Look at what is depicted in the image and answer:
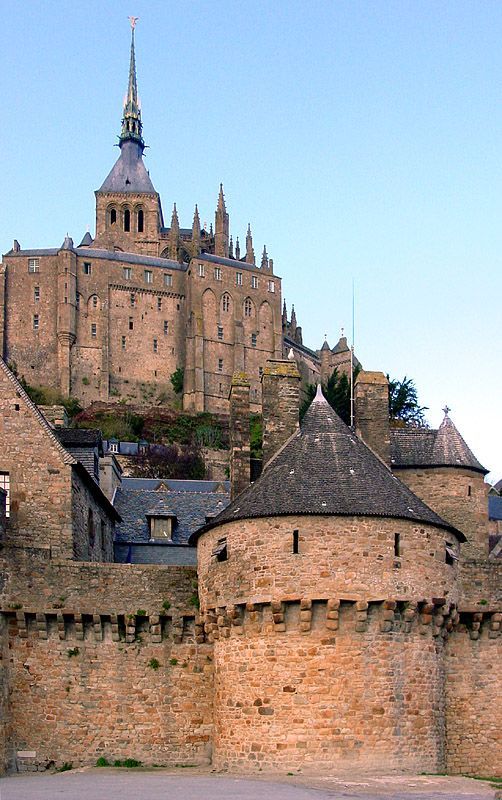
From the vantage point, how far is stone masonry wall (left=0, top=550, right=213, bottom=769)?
31438mm

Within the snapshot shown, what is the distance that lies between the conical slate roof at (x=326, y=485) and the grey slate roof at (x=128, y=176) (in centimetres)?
14960

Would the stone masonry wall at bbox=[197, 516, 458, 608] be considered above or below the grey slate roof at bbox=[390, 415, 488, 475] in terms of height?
below

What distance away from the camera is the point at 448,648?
32469 mm

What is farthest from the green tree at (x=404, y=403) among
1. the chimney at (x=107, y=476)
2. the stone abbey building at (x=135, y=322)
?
the stone abbey building at (x=135, y=322)

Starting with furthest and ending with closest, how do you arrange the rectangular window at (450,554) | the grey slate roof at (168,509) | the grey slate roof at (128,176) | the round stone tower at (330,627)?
1. the grey slate roof at (128,176)
2. the grey slate roof at (168,509)
3. the rectangular window at (450,554)
4. the round stone tower at (330,627)

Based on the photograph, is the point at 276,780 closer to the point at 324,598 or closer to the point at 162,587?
the point at 324,598

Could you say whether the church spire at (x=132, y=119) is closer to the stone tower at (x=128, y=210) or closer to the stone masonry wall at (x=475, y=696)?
the stone tower at (x=128, y=210)

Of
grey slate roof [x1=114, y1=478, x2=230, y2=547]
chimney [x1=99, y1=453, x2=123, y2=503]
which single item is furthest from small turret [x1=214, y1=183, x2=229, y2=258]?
grey slate roof [x1=114, y1=478, x2=230, y2=547]

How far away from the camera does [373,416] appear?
3653 centimetres

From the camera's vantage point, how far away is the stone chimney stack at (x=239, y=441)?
34594 mm

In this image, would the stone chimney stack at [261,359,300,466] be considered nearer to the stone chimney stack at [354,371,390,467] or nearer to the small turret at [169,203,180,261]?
the stone chimney stack at [354,371,390,467]

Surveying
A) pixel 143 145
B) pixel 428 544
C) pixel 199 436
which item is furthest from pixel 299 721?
pixel 143 145

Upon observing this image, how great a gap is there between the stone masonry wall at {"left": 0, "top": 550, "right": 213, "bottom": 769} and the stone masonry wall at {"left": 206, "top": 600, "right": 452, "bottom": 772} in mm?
2186

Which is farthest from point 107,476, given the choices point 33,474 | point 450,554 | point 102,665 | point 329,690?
point 329,690
